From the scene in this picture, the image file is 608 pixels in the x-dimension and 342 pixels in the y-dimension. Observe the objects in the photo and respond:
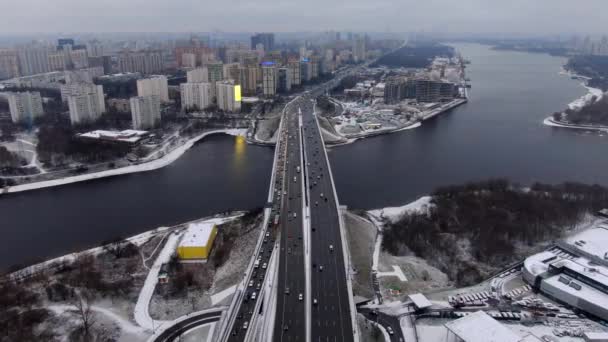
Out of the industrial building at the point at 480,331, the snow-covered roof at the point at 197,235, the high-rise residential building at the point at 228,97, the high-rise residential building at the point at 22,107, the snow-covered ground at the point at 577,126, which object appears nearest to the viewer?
the industrial building at the point at 480,331

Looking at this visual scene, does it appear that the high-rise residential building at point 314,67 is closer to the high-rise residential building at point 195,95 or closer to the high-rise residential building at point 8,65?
the high-rise residential building at point 195,95

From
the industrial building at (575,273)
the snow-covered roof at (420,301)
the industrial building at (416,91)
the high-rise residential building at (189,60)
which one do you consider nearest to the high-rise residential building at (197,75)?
the high-rise residential building at (189,60)

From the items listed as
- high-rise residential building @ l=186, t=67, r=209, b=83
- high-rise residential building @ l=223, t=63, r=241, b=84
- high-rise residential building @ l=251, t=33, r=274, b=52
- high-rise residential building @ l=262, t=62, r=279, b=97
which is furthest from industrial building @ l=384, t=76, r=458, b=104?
high-rise residential building @ l=251, t=33, r=274, b=52

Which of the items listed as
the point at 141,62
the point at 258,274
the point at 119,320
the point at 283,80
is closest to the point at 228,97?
the point at 283,80

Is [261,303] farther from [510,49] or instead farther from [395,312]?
[510,49]

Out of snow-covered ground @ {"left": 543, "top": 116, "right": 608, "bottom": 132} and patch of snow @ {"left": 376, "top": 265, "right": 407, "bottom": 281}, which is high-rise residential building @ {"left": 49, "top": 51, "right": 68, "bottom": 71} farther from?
patch of snow @ {"left": 376, "top": 265, "right": 407, "bottom": 281}

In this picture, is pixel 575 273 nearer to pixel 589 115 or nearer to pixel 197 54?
pixel 589 115
